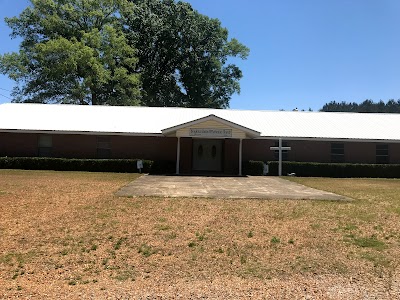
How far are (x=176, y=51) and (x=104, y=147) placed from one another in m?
21.9


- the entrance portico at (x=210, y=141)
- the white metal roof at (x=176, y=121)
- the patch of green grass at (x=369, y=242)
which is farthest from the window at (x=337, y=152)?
the patch of green grass at (x=369, y=242)

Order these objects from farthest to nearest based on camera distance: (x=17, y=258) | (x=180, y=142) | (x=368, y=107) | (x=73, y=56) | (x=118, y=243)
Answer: (x=368, y=107), (x=73, y=56), (x=180, y=142), (x=118, y=243), (x=17, y=258)

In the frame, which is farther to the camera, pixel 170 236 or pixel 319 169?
pixel 319 169

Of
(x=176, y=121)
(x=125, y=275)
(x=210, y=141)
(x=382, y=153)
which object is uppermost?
(x=176, y=121)

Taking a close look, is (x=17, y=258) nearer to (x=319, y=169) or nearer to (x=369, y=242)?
(x=369, y=242)

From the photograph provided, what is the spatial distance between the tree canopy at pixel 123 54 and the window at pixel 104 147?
13777 mm

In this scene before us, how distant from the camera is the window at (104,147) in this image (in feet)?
88.7

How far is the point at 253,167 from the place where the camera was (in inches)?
1013

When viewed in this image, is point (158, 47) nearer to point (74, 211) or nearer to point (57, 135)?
point (57, 135)

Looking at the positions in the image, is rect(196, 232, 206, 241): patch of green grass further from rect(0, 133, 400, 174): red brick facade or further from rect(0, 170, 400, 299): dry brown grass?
rect(0, 133, 400, 174): red brick facade

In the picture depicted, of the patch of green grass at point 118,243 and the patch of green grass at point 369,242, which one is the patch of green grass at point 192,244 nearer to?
the patch of green grass at point 118,243

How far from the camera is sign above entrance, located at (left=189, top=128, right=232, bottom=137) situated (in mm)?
24281

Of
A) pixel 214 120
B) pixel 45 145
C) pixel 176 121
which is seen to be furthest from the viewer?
pixel 176 121

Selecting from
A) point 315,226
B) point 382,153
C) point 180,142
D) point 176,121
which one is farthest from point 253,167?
point 315,226
